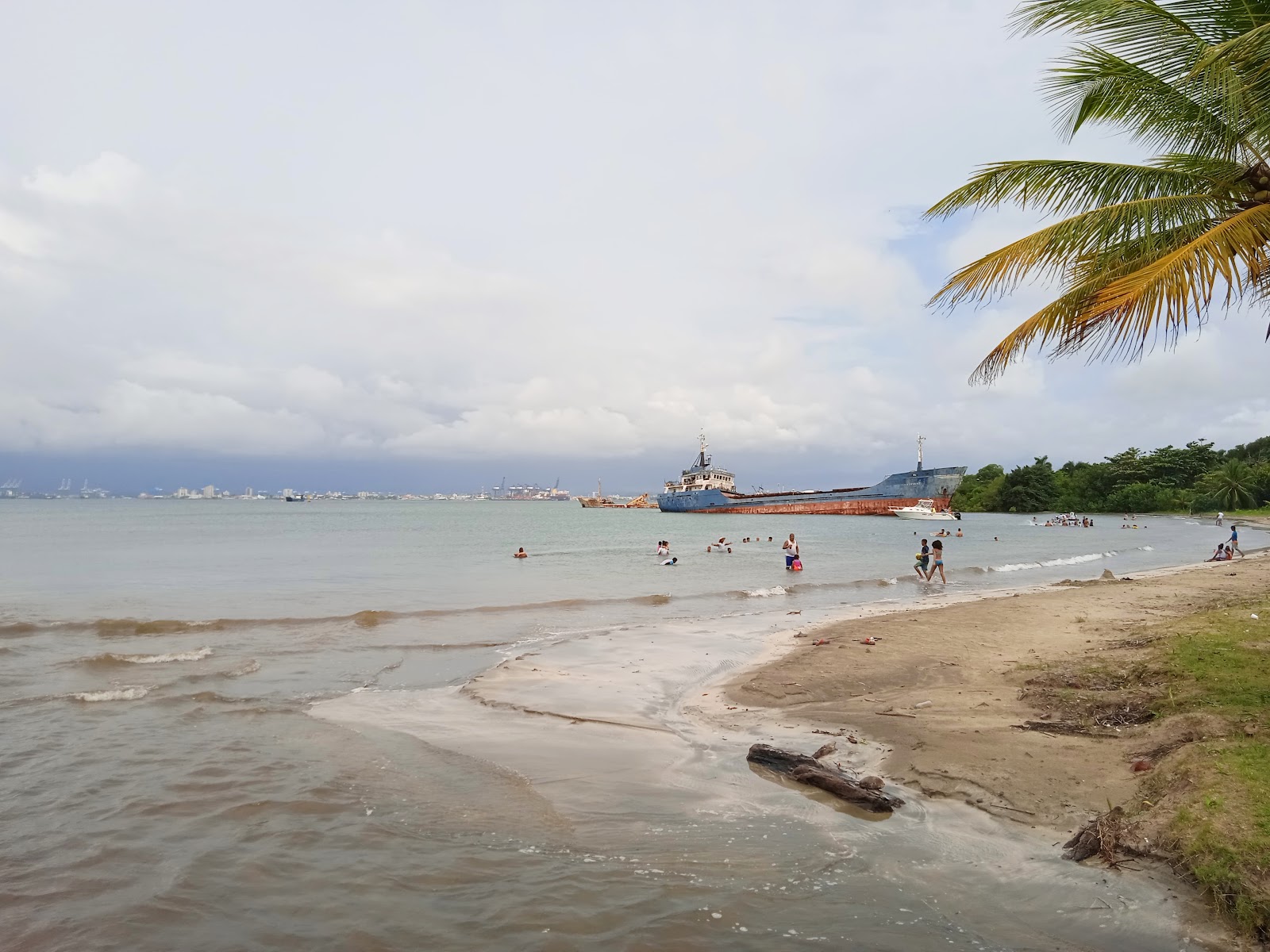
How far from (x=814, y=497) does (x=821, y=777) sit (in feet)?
304

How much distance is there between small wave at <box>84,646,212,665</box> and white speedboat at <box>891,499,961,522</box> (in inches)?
3189

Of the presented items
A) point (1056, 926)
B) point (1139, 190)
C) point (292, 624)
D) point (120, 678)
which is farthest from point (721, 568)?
point (1056, 926)

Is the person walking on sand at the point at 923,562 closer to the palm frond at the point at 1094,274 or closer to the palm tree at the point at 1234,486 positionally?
the palm frond at the point at 1094,274

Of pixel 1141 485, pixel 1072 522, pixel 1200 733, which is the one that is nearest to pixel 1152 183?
pixel 1200 733

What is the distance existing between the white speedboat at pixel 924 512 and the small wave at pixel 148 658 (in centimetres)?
8101

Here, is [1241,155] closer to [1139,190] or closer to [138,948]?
[1139,190]

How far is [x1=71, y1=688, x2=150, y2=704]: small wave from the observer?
8.82 m

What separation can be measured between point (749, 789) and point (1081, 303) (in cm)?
486

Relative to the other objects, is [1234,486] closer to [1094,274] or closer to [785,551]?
[785,551]

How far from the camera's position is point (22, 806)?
18.4 feet

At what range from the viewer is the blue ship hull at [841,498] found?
85.2 metres

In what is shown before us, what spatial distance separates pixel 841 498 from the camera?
94.8 meters

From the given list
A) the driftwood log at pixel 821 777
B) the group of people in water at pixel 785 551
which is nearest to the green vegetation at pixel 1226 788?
the driftwood log at pixel 821 777

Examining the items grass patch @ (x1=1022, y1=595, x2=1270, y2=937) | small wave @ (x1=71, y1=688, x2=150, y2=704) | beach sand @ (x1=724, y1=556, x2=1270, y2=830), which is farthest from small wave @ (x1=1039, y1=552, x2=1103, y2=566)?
small wave @ (x1=71, y1=688, x2=150, y2=704)
